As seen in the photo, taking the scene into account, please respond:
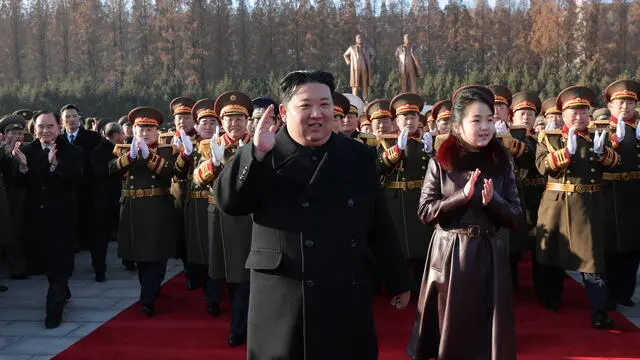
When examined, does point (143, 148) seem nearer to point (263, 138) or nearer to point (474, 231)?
point (474, 231)

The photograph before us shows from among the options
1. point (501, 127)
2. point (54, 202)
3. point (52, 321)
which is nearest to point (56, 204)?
point (54, 202)

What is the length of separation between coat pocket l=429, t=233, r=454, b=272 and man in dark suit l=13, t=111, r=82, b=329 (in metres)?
3.35

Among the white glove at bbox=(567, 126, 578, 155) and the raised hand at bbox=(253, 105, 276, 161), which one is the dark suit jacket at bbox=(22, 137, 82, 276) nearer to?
the raised hand at bbox=(253, 105, 276, 161)

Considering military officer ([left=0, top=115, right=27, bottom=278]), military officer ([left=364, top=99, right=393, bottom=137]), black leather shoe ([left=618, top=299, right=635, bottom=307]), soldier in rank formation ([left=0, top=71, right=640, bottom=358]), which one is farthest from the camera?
military officer ([left=364, top=99, right=393, bottom=137])

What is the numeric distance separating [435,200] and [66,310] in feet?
12.8

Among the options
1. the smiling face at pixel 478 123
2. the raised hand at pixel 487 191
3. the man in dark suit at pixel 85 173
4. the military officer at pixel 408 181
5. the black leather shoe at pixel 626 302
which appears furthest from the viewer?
the man in dark suit at pixel 85 173

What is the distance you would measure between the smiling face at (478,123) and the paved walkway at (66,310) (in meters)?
2.75

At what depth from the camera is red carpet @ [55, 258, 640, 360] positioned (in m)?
4.69

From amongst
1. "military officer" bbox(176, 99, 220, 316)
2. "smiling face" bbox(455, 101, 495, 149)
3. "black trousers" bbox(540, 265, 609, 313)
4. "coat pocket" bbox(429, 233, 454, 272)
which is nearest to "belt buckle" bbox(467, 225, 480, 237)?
"coat pocket" bbox(429, 233, 454, 272)

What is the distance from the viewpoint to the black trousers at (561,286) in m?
5.09

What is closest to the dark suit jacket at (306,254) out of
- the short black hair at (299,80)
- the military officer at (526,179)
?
the short black hair at (299,80)

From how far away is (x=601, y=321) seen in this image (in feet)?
16.7

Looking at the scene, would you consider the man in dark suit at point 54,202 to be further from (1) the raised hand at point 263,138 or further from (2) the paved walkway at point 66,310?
(1) the raised hand at point 263,138

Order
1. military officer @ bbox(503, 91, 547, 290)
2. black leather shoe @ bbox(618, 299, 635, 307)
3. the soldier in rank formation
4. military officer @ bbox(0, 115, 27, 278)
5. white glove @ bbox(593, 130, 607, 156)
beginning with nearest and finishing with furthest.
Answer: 1. white glove @ bbox(593, 130, 607, 156)
2. the soldier in rank formation
3. black leather shoe @ bbox(618, 299, 635, 307)
4. military officer @ bbox(503, 91, 547, 290)
5. military officer @ bbox(0, 115, 27, 278)
